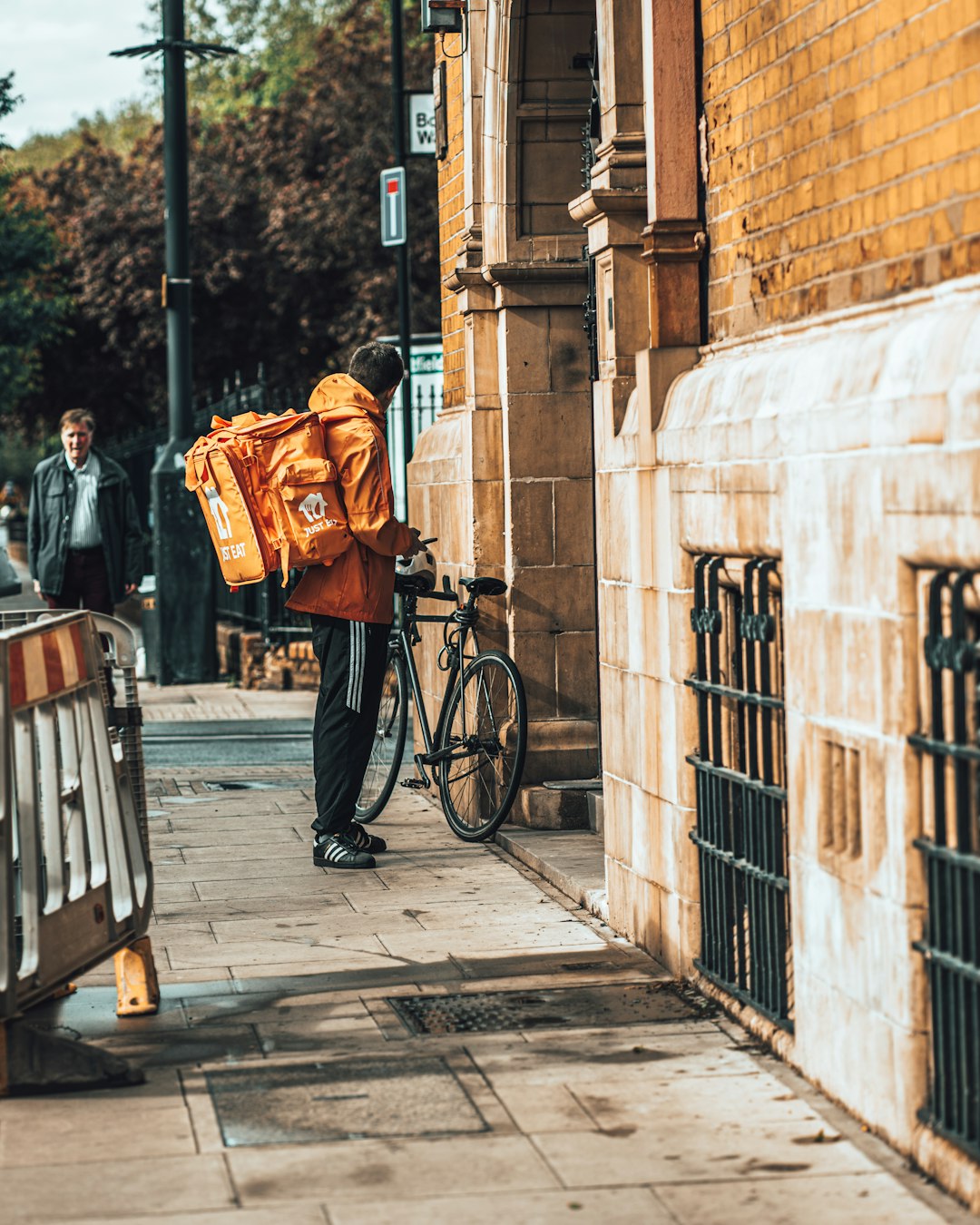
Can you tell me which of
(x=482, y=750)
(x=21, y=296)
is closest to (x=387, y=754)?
(x=482, y=750)

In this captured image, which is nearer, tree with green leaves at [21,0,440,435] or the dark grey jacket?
the dark grey jacket

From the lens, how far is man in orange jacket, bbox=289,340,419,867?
7680 millimetres

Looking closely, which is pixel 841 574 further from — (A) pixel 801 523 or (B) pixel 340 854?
(B) pixel 340 854

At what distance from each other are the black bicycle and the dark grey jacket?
9.59 ft

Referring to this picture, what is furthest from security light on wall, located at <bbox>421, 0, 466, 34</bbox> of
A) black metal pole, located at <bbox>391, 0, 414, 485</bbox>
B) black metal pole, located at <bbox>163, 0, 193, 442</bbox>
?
black metal pole, located at <bbox>163, 0, 193, 442</bbox>

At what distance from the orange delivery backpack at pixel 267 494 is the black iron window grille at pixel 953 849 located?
3.85 meters

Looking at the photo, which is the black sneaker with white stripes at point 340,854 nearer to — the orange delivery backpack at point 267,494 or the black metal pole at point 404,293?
the orange delivery backpack at point 267,494

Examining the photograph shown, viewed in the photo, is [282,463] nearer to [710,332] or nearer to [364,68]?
[710,332]

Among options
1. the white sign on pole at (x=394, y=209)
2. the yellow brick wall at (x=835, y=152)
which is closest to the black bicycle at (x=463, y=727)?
the yellow brick wall at (x=835, y=152)

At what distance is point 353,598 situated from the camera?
780 centimetres

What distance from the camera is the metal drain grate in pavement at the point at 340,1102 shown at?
14.7 ft

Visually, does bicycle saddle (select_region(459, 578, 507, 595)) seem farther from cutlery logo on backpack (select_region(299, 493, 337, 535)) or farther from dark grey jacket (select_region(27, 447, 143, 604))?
dark grey jacket (select_region(27, 447, 143, 604))

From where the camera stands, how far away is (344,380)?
26.0 ft

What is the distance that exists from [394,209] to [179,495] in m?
3.27
